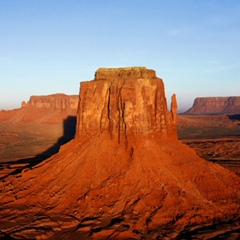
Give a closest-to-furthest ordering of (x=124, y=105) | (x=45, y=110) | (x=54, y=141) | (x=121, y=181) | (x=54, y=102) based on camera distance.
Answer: (x=121, y=181) < (x=124, y=105) < (x=54, y=141) < (x=45, y=110) < (x=54, y=102)

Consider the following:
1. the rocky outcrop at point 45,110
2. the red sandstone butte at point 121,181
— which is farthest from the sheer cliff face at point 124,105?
the rocky outcrop at point 45,110

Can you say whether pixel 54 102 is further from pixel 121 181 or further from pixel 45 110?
pixel 121 181

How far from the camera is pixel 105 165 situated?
32.3 meters

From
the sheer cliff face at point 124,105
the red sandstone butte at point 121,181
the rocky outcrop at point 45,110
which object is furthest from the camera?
the rocky outcrop at point 45,110

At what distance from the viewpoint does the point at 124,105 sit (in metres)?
32.5

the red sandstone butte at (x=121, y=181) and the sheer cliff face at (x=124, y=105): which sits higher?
the sheer cliff face at (x=124, y=105)

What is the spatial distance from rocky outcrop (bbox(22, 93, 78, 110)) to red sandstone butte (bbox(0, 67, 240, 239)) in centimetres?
9538

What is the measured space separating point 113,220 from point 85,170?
713 centimetres

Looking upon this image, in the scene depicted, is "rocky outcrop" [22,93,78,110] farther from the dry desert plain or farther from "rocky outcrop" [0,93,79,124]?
the dry desert plain

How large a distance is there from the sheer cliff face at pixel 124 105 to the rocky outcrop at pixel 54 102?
95.9 meters

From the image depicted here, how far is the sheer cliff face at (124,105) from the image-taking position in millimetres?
32594

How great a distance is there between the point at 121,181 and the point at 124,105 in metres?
7.34

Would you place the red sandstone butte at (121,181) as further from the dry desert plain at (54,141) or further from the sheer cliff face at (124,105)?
the dry desert plain at (54,141)

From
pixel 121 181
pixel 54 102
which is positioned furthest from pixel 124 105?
pixel 54 102
